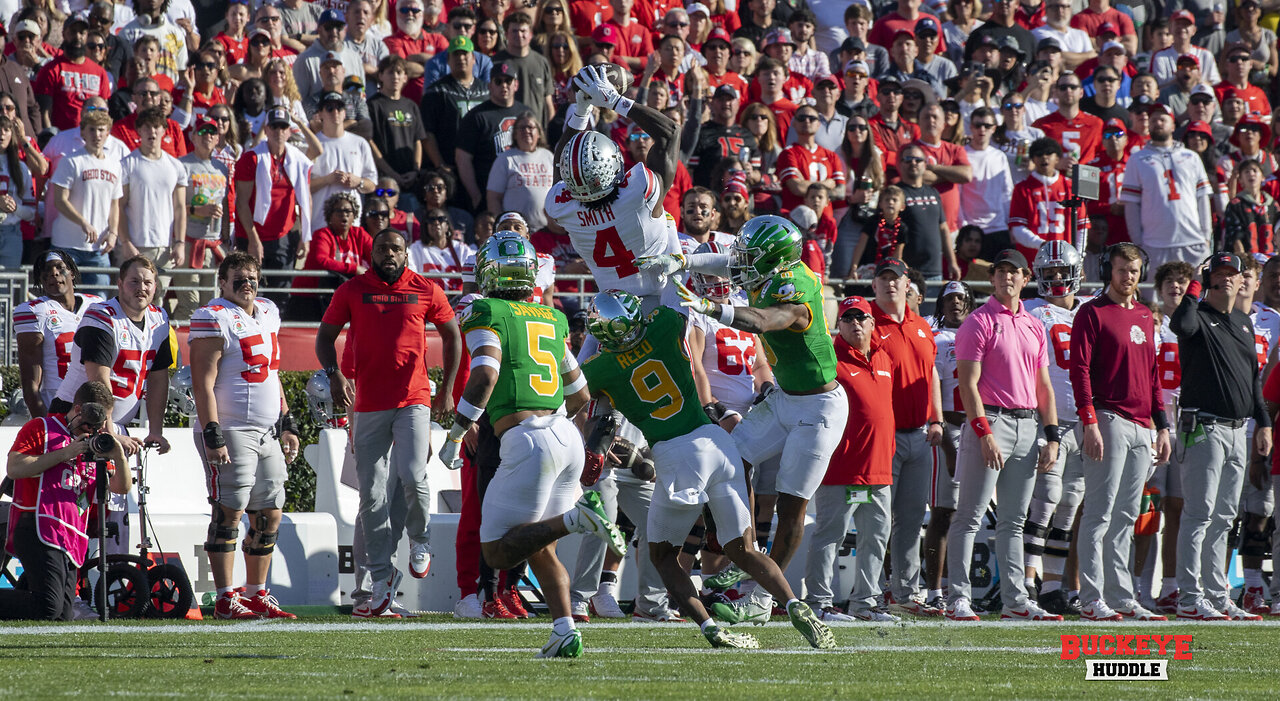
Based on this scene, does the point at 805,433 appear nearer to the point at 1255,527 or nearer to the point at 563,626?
the point at 563,626

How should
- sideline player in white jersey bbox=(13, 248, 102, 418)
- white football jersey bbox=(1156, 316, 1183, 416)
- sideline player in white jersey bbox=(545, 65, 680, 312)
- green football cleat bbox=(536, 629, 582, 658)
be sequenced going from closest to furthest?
green football cleat bbox=(536, 629, 582, 658) < sideline player in white jersey bbox=(545, 65, 680, 312) < sideline player in white jersey bbox=(13, 248, 102, 418) < white football jersey bbox=(1156, 316, 1183, 416)

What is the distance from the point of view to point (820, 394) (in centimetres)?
831

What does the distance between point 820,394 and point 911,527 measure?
207cm

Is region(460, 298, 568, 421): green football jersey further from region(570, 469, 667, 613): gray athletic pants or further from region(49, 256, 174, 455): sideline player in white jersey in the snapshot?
region(49, 256, 174, 455): sideline player in white jersey

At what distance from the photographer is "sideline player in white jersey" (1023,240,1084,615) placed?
1016cm

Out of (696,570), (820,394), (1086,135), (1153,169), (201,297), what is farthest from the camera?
(1086,135)

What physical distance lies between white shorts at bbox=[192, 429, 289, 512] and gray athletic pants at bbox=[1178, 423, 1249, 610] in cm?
551

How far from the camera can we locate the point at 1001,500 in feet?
32.6

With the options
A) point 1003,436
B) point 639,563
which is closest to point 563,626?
point 639,563

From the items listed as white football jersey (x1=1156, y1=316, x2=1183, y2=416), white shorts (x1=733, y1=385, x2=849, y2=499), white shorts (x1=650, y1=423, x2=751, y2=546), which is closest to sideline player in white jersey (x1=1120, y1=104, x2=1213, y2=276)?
white football jersey (x1=1156, y1=316, x2=1183, y2=416)

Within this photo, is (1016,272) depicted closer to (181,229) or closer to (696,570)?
(696,570)

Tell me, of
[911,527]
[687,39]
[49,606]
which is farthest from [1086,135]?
[49,606]

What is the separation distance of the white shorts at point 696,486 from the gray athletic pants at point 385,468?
255 cm

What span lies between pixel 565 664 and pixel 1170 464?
588cm
